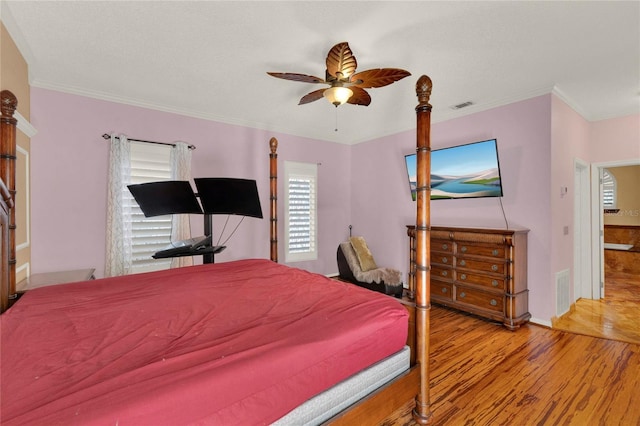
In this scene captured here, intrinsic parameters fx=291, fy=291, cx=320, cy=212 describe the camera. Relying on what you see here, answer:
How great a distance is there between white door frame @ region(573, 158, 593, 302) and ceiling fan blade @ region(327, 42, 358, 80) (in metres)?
3.62

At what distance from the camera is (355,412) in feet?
4.41

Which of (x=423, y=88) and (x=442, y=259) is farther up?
(x=423, y=88)

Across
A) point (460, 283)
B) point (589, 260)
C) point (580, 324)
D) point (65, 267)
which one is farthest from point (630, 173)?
point (65, 267)

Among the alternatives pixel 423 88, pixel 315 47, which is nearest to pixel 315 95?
pixel 315 47

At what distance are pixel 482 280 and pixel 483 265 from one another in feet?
0.60

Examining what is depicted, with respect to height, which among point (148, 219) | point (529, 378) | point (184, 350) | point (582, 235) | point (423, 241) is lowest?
point (529, 378)

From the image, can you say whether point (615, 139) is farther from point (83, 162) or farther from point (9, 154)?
point (83, 162)

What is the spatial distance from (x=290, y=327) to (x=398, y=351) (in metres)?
0.69

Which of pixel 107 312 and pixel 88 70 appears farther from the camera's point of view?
pixel 88 70

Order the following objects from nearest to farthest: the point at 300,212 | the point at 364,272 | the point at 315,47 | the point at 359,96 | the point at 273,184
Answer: the point at 315,47
the point at 359,96
the point at 273,184
the point at 364,272
the point at 300,212

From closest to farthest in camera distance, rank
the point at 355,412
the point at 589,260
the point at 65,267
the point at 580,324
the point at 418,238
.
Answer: the point at 355,412, the point at 418,238, the point at 65,267, the point at 580,324, the point at 589,260

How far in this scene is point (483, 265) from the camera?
11.4 feet

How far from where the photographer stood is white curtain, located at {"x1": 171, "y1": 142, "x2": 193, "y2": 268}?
12.0 feet

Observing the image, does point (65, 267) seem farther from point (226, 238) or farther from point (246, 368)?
point (246, 368)
